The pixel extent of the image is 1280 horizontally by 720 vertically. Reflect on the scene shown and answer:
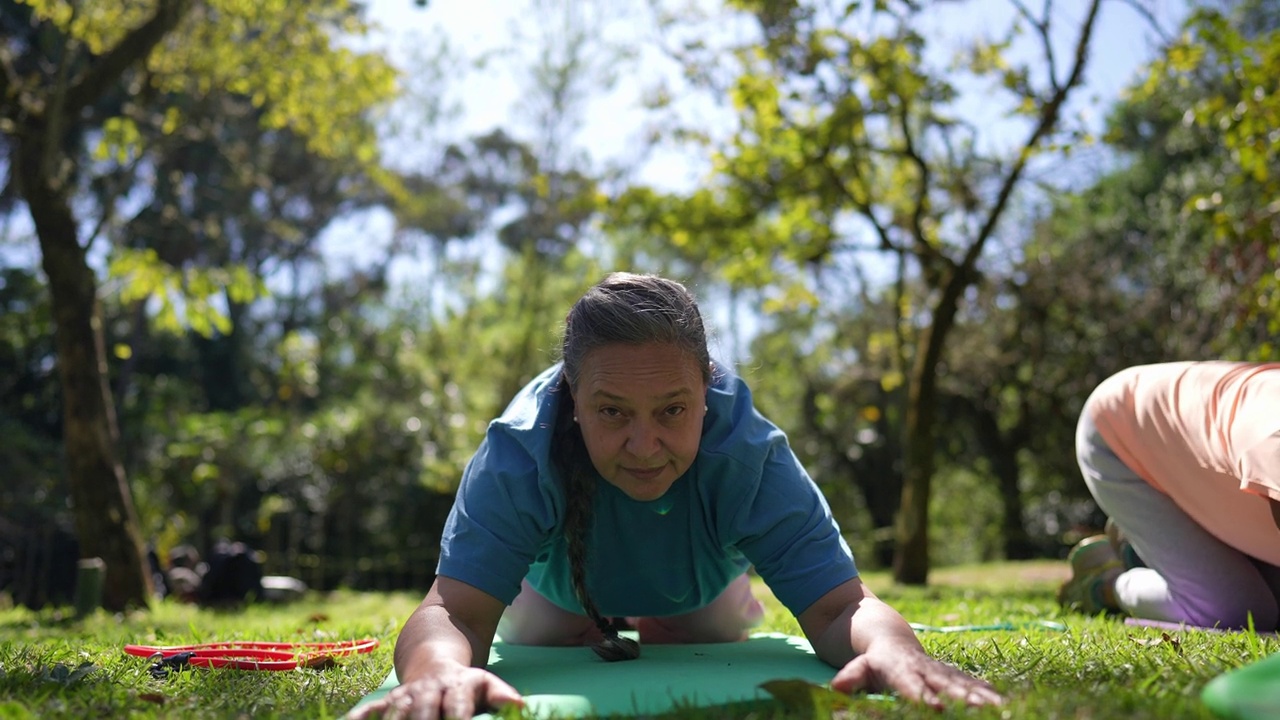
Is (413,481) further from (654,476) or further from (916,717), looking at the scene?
(916,717)

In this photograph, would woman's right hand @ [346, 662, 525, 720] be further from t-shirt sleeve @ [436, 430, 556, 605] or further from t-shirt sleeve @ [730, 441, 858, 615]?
t-shirt sleeve @ [730, 441, 858, 615]

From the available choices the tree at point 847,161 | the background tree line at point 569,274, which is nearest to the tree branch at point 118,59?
the background tree line at point 569,274

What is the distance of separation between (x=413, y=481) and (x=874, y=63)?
810cm

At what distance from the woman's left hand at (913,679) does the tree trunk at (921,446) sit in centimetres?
646

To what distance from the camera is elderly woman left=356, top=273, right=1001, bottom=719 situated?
241cm

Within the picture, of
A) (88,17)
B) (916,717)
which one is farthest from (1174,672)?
(88,17)

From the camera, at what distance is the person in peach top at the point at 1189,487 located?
2.99m

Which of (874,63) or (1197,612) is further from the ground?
(874,63)

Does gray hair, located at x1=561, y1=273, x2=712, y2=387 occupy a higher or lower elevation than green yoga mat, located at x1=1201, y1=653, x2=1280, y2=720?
higher

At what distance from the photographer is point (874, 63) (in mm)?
7934

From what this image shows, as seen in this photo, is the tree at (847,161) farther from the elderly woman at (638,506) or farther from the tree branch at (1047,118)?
the elderly woman at (638,506)

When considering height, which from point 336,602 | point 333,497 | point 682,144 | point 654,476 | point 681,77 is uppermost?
point 681,77

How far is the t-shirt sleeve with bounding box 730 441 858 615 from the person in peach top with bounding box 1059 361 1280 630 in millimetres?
1155

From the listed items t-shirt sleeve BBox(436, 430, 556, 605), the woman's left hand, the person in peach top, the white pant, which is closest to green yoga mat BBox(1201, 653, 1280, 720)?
the woman's left hand
